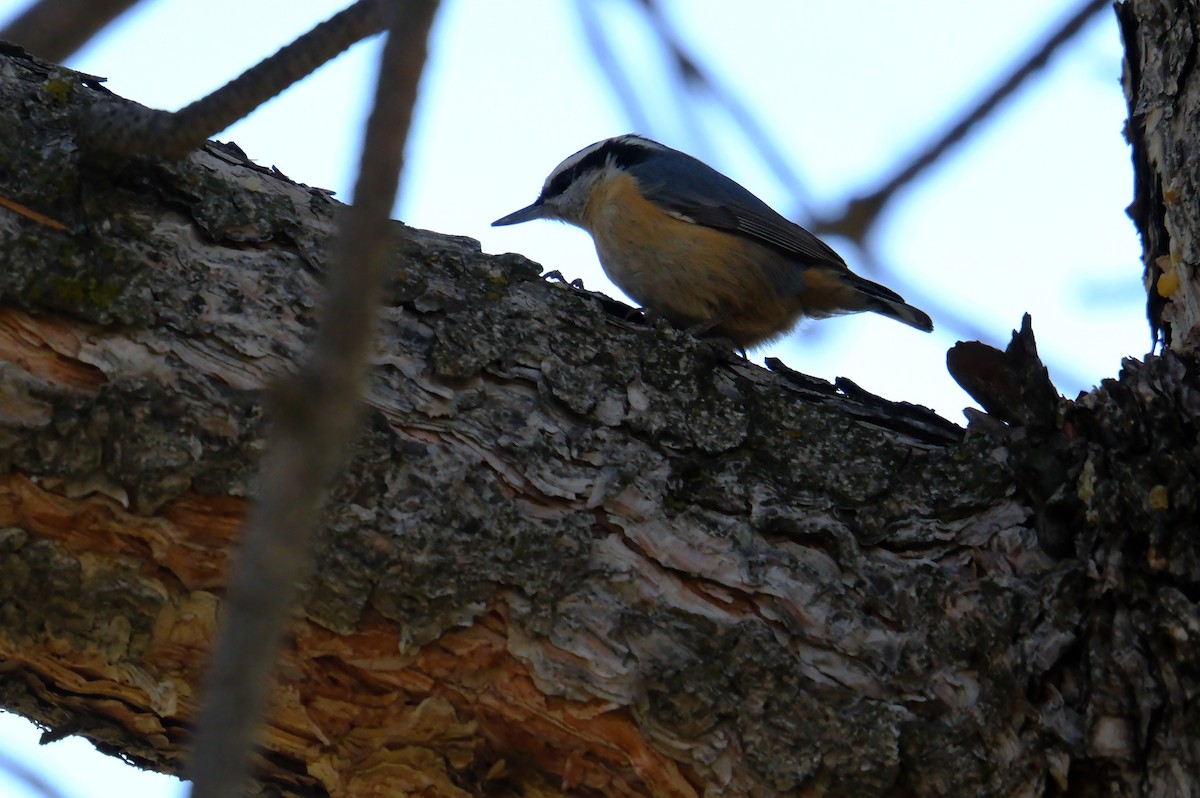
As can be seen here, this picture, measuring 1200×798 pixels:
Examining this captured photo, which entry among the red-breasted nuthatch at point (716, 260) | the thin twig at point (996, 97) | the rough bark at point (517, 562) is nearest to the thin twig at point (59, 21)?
the rough bark at point (517, 562)

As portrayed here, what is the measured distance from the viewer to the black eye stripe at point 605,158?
395 centimetres

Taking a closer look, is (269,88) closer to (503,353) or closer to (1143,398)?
(503,353)

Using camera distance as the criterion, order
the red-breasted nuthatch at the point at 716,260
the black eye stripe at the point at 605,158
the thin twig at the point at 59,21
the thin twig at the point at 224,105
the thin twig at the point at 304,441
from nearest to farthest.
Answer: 1. the thin twig at the point at 304,441
2. the thin twig at the point at 224,105
3. the thin twig at the point at 59,21
4. the red-breasted nuthatch at the point at 716,260
5. the black eye stripe at the point at 605,158

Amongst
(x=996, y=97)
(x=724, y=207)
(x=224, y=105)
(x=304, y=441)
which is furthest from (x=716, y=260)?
(x=304, y=441)

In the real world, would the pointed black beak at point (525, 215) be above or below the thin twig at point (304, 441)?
above

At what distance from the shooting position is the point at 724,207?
3580 millimetres

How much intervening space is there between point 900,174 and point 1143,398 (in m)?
1.40

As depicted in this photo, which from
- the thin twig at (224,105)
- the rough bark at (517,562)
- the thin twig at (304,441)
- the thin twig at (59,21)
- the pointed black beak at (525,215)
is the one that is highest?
the pointed black beak at (525,215)

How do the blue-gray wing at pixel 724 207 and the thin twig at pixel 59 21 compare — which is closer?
the thin twig at pixel 59 21

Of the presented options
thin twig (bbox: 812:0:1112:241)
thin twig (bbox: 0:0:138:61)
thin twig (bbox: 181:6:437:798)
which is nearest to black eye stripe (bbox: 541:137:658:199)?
thin twig (bbox: 812:0:1112:241)

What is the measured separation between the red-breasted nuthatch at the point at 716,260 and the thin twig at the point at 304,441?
2258 mm

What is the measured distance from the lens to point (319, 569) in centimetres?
176

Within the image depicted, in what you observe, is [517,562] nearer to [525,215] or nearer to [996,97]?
[996,97]

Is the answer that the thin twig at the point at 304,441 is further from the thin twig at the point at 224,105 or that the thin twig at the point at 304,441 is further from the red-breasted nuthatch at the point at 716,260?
the red-breasted nuthatch at the point at 716,260
